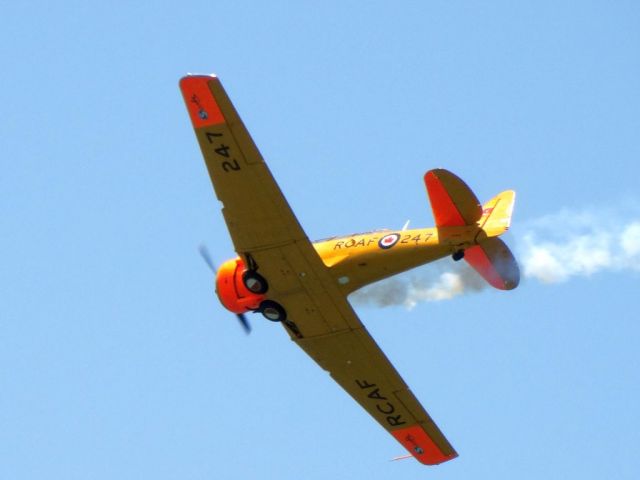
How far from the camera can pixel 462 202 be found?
22094 millimetres

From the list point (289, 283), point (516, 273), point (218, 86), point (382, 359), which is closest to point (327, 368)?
point (382, 359)

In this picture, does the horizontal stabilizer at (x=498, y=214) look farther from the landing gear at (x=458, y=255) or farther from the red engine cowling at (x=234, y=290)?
the red engine cowling at (x=234, y=290)

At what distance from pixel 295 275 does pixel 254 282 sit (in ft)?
2.41

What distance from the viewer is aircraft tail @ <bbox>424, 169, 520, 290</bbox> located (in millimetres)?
21969

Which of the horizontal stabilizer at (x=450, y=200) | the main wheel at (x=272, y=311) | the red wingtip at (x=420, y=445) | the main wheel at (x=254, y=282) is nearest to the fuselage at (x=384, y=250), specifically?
the horizontal stabilizer at (x=450, y=200)

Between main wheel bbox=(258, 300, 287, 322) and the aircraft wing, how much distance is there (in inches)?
4.3

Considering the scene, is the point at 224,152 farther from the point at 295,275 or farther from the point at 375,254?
the point at 375,254

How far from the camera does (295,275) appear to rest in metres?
23.0

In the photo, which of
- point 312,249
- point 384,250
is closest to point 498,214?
point 384,250

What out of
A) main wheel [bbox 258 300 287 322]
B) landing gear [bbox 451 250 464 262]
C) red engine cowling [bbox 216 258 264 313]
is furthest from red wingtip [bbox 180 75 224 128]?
landing gear [bbox 451 250 464 262]

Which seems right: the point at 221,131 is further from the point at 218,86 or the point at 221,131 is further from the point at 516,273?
the point at 516,273

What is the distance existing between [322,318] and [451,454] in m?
3.94

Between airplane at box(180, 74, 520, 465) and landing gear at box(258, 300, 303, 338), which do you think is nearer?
airplane at box(180, 74, 520, 465)

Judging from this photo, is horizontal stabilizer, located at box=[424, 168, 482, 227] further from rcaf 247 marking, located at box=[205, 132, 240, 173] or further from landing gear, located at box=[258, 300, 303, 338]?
landing gear, located at box=[258, 300, 303, 338]
